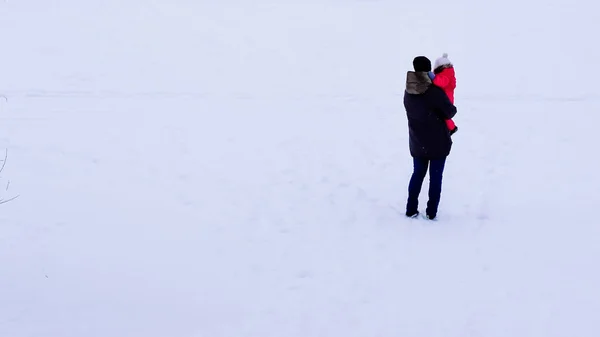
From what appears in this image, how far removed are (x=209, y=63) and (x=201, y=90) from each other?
4.29 feet

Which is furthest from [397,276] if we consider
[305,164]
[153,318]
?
[305,164]

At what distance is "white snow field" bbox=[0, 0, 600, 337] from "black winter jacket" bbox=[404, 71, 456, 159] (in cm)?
87

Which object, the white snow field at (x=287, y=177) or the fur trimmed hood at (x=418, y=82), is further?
the fur trimmed hood at (x=418, y=82)

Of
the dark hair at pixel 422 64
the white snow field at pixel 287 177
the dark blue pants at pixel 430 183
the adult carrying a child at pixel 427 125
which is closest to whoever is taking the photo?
the white snow field at pixel 287 177

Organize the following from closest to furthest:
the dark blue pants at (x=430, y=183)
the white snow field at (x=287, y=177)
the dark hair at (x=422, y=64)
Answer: the white snow field at (x=287, y=177), the dark hair at (x=422, y=64), the dark blue pants at (x=430, y=183)

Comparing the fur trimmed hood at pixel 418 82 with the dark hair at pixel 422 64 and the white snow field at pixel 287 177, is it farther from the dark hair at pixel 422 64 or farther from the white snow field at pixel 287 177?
the white snow field at pixel 287 177

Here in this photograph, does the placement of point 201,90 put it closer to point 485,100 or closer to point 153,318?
point 485,100

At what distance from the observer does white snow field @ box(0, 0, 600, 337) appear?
522 cm

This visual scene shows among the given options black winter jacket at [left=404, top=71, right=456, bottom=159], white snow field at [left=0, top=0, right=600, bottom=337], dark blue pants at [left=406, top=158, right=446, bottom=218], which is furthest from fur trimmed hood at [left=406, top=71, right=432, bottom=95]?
white snow field at [left=0, top=0, right=600, bottom=337]

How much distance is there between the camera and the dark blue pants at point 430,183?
21.1 feet

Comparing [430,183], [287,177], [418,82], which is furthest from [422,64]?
[287,177]

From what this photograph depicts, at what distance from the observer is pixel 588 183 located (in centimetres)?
767

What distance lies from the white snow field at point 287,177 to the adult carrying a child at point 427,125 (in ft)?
1.31

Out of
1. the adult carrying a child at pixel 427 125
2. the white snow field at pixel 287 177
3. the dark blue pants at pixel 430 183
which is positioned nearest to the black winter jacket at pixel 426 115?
the adult carrying a child at pixel 427 125
